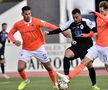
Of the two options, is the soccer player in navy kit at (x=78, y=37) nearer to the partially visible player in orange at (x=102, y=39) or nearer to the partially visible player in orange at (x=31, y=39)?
the partially visible player in orange at (x=31, y=39)

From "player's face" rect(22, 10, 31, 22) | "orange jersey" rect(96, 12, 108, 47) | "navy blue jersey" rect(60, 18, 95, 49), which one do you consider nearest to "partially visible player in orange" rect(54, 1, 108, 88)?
"orange jersey" rect(96, 12, 108, 47)

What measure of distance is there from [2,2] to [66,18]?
9.84ft

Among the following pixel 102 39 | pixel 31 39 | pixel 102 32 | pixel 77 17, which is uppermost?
pixel 77 17

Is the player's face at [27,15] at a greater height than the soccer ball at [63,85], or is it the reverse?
the player's face at [27,15]

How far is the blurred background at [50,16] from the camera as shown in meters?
26.0

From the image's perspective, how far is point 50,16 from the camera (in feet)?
92.0

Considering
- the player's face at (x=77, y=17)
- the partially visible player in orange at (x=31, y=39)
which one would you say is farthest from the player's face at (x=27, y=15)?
the player's face at (x=77, y=17)

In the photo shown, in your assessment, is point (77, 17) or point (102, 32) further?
point (77, 17)

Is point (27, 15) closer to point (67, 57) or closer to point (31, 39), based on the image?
point (31, 39)

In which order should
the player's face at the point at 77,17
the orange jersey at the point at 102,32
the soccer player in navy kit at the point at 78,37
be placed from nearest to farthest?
1. the orange jersey at the point at 102,32
2. the player's face at the point at 77,17
3. the soccer player in navy kit at the point at 78,37

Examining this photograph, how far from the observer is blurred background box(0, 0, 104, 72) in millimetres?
25969

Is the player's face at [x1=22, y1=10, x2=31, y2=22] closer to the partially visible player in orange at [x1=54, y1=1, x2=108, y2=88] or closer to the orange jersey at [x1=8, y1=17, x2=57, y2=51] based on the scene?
the orange jersey at [x1=8, y1=17, x2=57, y2=51]

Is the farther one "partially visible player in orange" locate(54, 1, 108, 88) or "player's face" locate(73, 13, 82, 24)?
"player's face" locate(73, 13, 82, 24)

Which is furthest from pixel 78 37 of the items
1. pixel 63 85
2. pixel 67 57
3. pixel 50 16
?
pixel 50 16
